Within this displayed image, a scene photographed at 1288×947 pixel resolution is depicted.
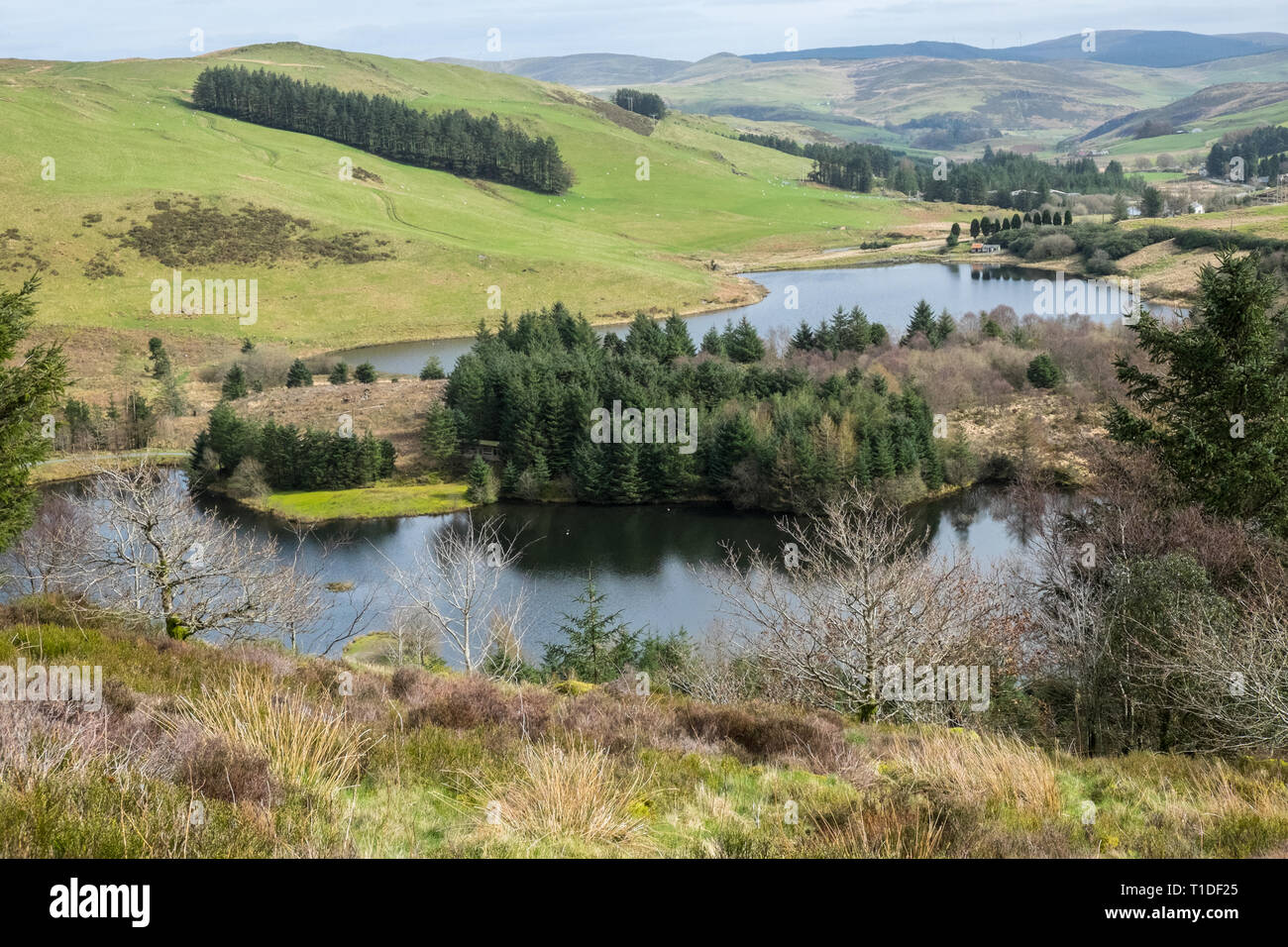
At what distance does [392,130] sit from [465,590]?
496 ft

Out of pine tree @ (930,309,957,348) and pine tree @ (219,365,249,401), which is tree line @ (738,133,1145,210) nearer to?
pine tree @ (930,309,957,348)

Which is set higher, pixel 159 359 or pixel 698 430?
pixel 159 359

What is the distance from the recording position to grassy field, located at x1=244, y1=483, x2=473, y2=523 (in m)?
51.5

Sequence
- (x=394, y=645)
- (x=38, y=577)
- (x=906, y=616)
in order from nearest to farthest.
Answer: (x=906, y=616), (x=394, y=645), (x=38, y=577)

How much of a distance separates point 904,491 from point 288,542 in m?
30.6

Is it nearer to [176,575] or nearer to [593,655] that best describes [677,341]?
[593,655]

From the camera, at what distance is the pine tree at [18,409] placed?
18.9 meters

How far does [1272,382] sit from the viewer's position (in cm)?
2188

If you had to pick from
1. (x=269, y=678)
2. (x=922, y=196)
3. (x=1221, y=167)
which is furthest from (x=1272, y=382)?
(x=1221, y=167)

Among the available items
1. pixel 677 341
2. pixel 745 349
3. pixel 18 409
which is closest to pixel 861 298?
pixel 745 349

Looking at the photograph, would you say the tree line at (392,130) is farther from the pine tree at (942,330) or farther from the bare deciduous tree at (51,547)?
the bare deciduous tree at (51,547)

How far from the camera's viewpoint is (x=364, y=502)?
52969 millimetres

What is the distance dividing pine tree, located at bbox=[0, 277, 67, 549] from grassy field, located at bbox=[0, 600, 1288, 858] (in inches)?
411
